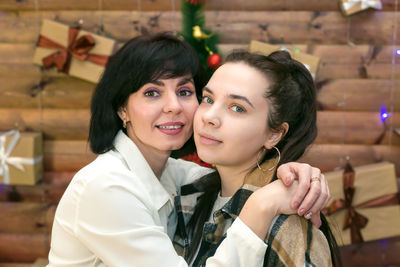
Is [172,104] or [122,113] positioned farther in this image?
[122,113]

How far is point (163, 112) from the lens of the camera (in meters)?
1.71

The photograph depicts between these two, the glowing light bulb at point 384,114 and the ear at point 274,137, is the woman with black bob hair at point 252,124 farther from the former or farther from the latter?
the glowing light bulb at point 384,114

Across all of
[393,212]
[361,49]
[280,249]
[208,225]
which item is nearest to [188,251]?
[208,225]

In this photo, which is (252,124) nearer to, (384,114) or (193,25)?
(193,25)

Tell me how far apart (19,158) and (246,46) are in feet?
5.93

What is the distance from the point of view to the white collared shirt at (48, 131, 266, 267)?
132cm

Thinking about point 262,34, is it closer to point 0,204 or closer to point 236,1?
point 236,1

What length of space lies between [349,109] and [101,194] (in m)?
2.26

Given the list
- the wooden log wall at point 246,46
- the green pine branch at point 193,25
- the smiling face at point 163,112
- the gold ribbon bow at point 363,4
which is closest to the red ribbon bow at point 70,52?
the wooden log wall at point 246,46

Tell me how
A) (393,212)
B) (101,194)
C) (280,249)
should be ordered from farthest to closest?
(393,212) < (101,194) < (280,249)

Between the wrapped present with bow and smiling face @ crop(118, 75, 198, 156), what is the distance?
155 cm

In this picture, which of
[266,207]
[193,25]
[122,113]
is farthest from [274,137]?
[193,25]

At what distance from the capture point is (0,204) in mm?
3369

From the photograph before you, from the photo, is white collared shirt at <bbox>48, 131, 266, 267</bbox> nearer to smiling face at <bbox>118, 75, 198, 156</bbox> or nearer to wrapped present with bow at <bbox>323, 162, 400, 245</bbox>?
smiling face at <bbox>118, 75, 198, 156</bbox>
